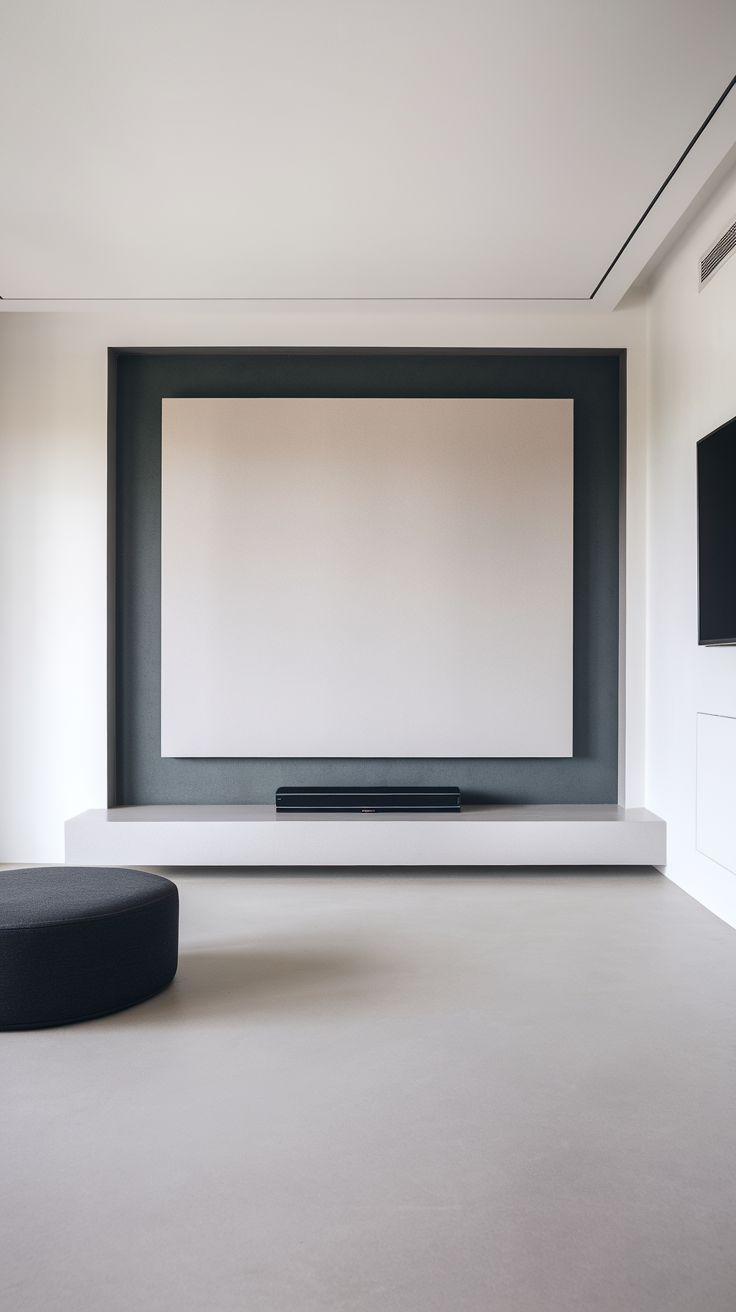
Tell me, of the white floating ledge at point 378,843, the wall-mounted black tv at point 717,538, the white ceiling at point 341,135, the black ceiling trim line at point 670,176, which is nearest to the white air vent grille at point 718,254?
the white ceiling at point 341,135

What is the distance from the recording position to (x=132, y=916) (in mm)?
2629

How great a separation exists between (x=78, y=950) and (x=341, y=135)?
2736 mm

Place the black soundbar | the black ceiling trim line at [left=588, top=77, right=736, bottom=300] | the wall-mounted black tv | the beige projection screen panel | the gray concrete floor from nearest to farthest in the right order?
1. the gray concrete floor
2. the black ceiling trim line at [left=588, top=77, right=736, bottom=300]
3. the wall-mounted black tv
4. the black soundbar
5. the beige projection screen panel

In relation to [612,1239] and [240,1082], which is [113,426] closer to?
[240,1082]

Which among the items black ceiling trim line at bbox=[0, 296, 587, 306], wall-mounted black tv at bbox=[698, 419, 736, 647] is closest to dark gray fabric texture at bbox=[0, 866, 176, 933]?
wall-mounted black tv at bbox=[698, 419, 736, 647]

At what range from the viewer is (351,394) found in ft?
16.3

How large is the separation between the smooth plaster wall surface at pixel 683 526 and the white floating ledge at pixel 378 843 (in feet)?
1.07

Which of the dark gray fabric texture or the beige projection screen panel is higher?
the beige projection screen panel

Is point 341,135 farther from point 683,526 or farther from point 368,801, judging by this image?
point 368,801

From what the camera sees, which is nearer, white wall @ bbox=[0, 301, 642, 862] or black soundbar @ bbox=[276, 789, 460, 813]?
black soundbar @ bbox=[276, 789, 460, 813]

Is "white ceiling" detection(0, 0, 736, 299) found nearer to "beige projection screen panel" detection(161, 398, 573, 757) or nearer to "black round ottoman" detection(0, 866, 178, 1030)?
"beige projection screen panel" detection(161, 398, 573, 757)

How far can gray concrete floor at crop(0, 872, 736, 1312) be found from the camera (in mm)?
1478

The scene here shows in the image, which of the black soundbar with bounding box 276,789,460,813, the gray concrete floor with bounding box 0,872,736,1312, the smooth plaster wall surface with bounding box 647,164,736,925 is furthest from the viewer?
the black soundbar with bounding box 276,789,460,813

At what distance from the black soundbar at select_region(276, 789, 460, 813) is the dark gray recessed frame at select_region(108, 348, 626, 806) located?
32 cm
